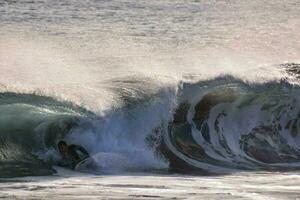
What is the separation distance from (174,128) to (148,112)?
1.28 feet

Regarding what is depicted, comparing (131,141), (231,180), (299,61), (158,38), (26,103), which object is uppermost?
(158,38)

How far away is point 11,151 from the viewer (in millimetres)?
8883

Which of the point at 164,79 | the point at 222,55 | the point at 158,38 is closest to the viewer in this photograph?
the point at 164,79

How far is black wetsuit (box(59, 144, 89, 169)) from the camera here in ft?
28.1

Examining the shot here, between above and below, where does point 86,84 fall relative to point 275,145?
above

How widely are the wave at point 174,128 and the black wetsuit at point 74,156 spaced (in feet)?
0.36

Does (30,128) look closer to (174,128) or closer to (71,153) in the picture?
(71,153)

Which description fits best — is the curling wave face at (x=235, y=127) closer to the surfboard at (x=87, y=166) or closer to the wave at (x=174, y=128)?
the wave at (x=174, y=128)

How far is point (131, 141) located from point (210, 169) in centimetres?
102

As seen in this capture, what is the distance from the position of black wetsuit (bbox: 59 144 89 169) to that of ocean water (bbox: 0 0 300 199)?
0.09m

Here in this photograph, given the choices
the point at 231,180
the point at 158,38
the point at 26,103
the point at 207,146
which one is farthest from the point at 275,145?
the point at 158,38

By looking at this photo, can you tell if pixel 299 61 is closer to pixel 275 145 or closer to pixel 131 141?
pixel 275 145

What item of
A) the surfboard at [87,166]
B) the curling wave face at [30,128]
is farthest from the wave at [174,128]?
the surfboard at [87,166]

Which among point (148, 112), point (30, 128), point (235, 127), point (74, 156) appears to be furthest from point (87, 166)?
point (235, 127)
